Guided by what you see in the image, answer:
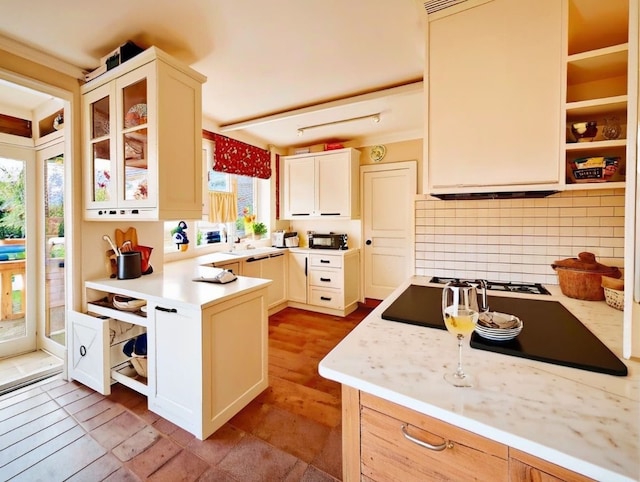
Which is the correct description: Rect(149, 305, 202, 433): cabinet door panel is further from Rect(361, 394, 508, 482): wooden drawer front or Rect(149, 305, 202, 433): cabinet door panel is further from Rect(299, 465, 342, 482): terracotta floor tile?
Rect(361, 394, 508, 482): wooden drawer front

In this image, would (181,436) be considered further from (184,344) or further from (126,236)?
(126,236)

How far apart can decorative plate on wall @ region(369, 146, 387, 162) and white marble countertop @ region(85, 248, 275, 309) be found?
2.78 m

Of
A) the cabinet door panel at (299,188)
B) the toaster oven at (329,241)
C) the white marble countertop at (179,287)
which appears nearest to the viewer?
the white marble countertop at (179,287)

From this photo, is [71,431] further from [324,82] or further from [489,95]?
[324,82]

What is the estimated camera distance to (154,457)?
1.52 metres

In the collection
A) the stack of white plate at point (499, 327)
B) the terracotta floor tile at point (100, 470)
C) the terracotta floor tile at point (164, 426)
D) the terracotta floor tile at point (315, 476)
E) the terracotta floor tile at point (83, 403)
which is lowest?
the terracotta floor tile at point (315, 476)

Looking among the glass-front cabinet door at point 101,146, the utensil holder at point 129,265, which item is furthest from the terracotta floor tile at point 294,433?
the glass-front cabinet door at point 101,146

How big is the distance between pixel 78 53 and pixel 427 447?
9.50 feet

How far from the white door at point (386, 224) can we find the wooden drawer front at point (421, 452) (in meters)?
3.28

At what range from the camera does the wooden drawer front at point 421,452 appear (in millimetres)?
631


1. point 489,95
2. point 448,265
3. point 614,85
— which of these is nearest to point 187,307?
point 448,265

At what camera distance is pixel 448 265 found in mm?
1801

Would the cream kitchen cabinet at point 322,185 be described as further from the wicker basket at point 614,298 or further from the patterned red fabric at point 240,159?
the wicker basket at point 614,298

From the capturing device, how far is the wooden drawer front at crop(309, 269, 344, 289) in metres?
3.79
